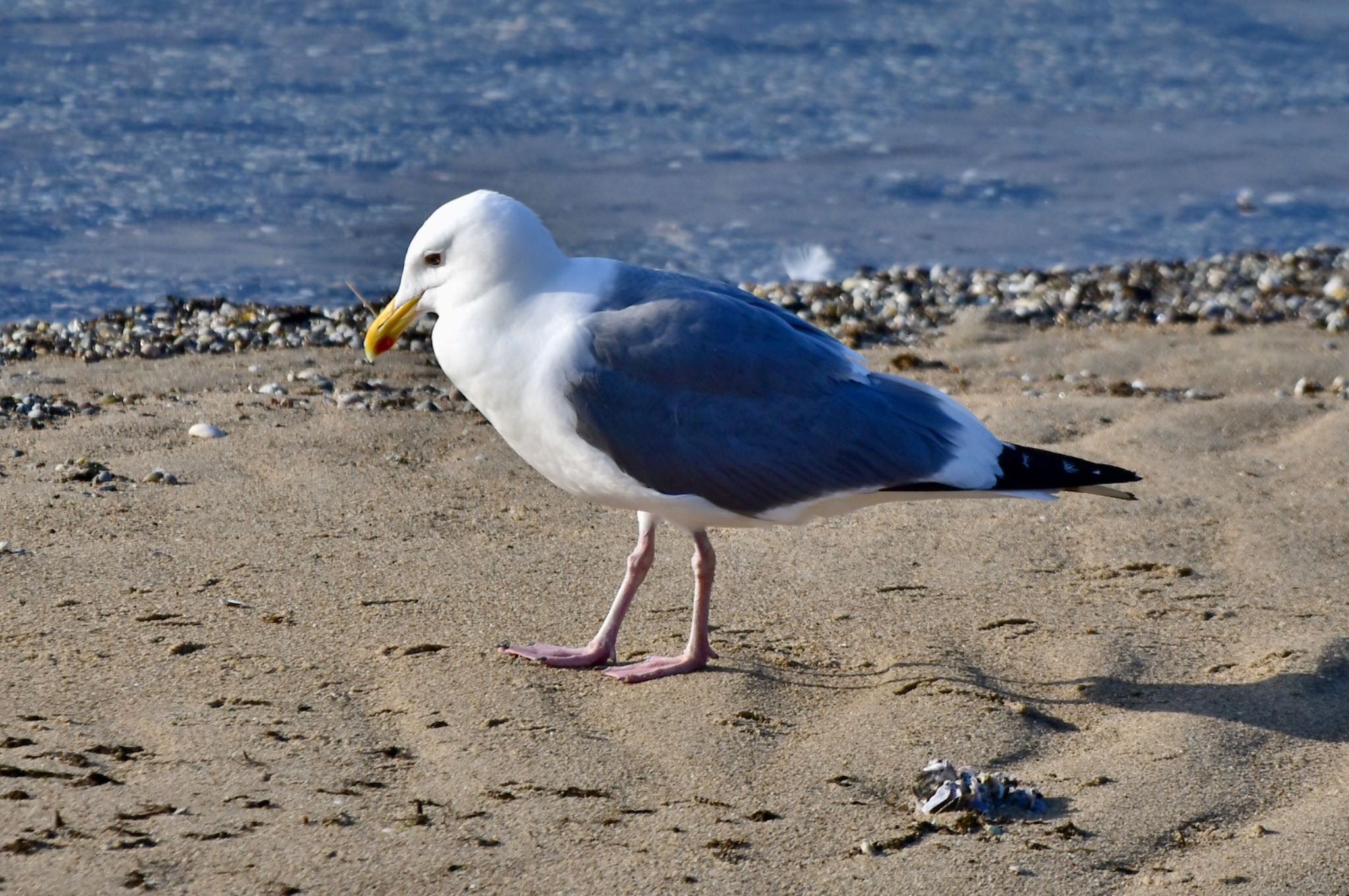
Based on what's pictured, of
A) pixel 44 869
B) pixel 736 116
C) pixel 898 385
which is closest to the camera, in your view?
pixel 44 869

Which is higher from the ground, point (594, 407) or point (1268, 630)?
point (594, 407)

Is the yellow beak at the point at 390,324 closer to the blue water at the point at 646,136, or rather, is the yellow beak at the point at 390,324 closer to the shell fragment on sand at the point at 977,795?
the shell fragment on sand at the point at 977,795

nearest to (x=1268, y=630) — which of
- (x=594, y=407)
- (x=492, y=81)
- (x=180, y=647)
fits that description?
(x=594, y=407)

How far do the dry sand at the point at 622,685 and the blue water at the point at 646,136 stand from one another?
12.5 ft

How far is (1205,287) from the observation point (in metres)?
9.46

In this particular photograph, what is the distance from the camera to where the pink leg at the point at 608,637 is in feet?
14.4

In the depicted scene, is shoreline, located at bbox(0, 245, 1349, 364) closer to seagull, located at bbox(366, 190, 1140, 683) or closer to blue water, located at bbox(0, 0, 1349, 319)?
blue water, located at bbox(0, 0, 1349, 319)

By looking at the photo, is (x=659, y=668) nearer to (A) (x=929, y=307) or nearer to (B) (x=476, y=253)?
(B) (x=476, y=253)

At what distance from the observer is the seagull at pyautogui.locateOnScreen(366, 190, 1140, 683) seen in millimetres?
4141

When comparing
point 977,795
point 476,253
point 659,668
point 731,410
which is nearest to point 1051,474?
point 731,410

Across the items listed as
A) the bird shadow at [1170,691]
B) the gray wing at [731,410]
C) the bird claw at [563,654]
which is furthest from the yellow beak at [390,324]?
the bird shadow at [1170,691]

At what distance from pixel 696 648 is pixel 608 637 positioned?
0.84ft

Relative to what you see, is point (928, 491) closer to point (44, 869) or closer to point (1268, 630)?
point (1268, 630)

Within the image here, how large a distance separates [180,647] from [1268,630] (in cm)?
317
